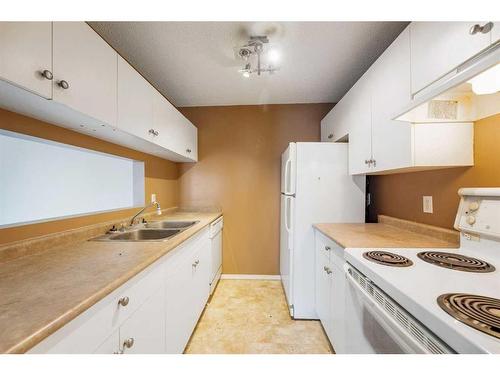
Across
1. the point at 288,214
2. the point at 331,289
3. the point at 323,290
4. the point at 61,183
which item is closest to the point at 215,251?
the point at 288,214

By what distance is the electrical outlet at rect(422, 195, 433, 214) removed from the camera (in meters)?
1.51

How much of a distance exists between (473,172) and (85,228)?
2.37m

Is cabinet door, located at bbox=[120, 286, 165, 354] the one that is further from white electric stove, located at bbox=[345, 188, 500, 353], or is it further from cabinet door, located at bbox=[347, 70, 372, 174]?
cabinet door, located at bbox=[347, 70, 372, 174]

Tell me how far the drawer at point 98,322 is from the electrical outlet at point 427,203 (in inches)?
72.7

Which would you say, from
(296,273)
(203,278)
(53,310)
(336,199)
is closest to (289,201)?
(336,199)

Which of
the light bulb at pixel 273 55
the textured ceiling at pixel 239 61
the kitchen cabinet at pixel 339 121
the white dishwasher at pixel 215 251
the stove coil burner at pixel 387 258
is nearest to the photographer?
the stove coil burner at pixel 387 258

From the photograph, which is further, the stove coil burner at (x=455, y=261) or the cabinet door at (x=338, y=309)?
the cabinet door at (x=338, y=309)

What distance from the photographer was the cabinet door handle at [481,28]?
29.7 inches

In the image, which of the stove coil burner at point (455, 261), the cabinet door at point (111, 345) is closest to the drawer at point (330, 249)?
the stove coil burner at point (455, 261)

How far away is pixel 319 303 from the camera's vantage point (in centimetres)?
184

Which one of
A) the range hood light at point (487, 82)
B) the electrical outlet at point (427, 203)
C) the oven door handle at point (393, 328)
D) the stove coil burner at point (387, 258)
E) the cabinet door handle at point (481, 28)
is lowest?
the oven door handle at point (393, 328)

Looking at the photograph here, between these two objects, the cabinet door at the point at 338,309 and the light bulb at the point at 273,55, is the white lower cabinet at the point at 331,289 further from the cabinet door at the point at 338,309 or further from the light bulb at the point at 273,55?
the light bulb at the point at 273,55

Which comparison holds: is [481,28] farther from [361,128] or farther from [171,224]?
[171,224]

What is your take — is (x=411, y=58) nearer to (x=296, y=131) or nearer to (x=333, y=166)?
(x=333, y=166)
